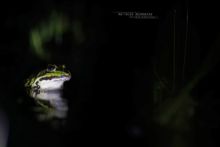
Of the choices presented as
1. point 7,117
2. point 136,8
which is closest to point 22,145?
point 7,117

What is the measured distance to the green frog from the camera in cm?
108

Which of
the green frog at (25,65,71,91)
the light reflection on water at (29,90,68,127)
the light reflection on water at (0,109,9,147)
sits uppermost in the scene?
the green frog at (25,65,71,91)

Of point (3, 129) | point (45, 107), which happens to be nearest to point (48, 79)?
point (45, 107)

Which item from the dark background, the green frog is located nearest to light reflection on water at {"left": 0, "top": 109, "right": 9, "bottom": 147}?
the dark background

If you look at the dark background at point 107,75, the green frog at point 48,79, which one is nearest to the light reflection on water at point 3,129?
the dark background at point 107,75

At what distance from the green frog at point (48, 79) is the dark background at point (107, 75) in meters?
0.02

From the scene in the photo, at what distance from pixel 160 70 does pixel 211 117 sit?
214mm

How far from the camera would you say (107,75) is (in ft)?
3.66

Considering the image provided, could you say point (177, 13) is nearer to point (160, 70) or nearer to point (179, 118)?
point (160, 70)

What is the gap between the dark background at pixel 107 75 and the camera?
108 cm

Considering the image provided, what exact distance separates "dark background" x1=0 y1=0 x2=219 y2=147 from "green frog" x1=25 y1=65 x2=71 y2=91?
18 millimetres

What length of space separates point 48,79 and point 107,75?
0.18m

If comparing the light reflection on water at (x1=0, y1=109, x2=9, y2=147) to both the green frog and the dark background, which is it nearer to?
the dark background

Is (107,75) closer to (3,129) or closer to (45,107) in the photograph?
(45,107)
